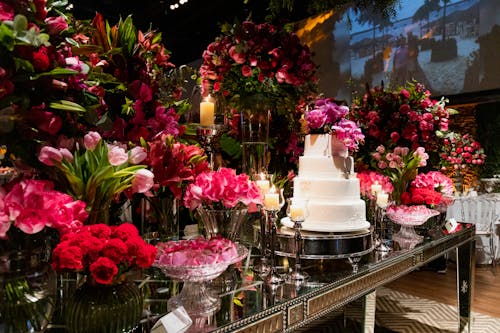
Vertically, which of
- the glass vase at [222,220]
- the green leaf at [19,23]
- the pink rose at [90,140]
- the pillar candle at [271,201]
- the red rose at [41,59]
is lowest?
the glass vase at [222,220]

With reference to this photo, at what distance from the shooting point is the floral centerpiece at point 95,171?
1089mm

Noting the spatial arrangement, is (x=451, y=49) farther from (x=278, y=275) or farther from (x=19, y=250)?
(x=19, y=250)

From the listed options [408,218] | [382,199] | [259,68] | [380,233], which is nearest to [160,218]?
[259,68]

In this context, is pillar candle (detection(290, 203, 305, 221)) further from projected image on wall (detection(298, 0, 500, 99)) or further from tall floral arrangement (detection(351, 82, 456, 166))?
projected image on wall (detection(298, 0, 500, 99))

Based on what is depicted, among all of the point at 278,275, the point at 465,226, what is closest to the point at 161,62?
the point at 278,275

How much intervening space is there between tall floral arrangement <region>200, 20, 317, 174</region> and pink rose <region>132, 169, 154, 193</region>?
1.10 meters

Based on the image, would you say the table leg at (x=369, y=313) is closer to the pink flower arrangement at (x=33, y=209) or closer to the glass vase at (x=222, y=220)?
the glass vase at (x=222, y=220)

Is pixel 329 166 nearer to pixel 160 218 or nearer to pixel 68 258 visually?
pixel 160 218

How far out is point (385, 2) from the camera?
4.19m

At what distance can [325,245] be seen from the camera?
1.84 m

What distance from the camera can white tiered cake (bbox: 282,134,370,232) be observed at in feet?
6.52

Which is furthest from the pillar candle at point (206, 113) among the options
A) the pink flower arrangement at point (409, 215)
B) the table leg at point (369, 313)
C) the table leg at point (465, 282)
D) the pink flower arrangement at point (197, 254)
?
the table leg at point (465, 282)

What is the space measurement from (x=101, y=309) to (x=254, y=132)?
4.76 ft

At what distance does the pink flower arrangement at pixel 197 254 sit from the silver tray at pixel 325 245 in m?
0.58
